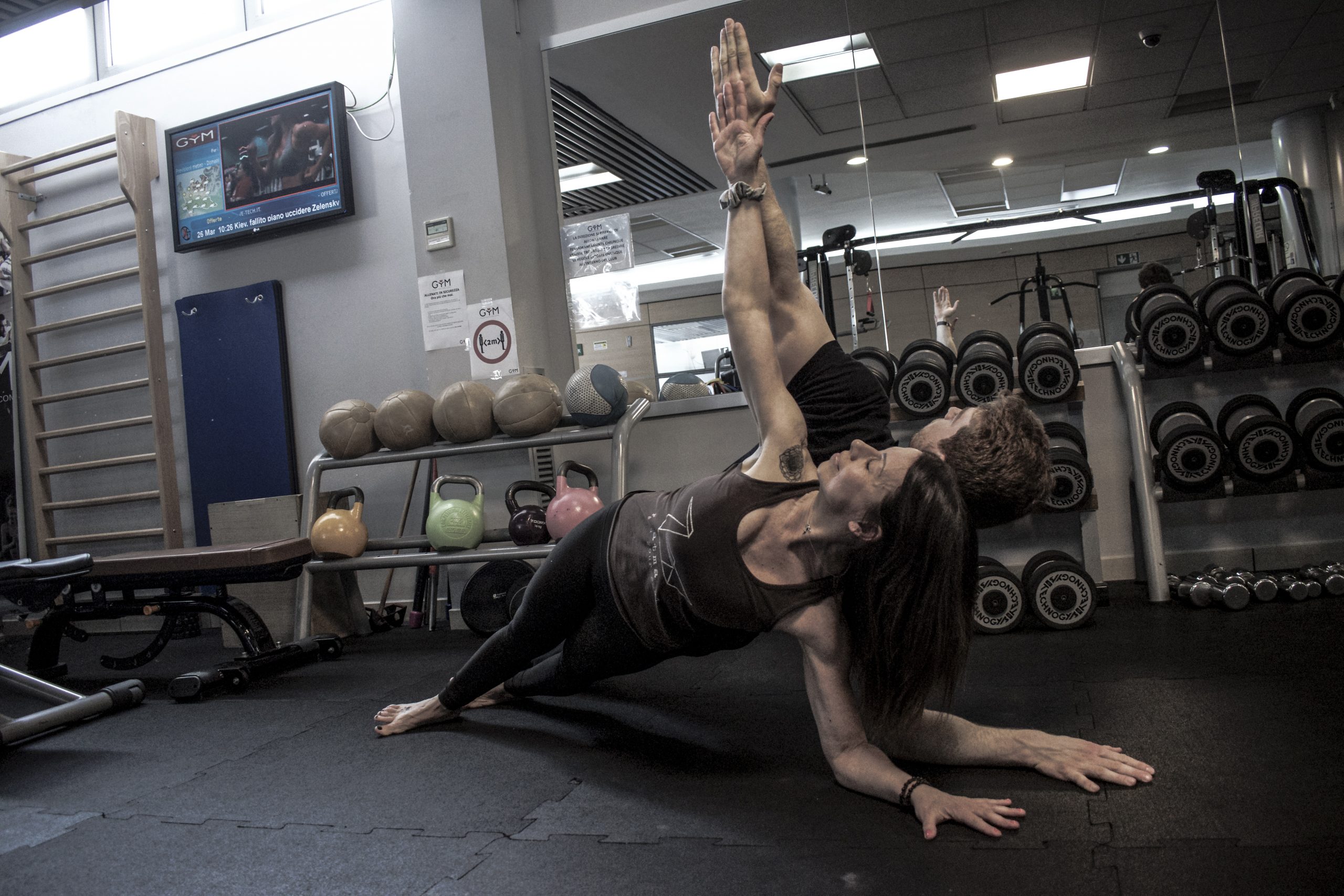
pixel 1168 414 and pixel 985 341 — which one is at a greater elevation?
pixel 985 341

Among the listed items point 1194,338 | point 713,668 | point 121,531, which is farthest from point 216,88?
point 1194,338

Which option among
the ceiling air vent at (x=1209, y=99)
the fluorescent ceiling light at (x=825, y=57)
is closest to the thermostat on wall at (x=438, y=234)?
the fluorescent ceiling light at (x=825, y=57)

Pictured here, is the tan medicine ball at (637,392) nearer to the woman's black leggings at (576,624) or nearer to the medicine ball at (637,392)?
the medicine ball at (637,392)

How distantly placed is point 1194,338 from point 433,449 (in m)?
2.91

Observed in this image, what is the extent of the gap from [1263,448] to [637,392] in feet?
7.61

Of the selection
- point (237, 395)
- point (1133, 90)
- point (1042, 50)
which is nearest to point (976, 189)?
point (1133, 90)

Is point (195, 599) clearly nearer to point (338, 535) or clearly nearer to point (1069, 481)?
point (338, 535)

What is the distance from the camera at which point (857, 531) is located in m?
1.52

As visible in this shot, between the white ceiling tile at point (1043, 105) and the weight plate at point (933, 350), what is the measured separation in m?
3.13

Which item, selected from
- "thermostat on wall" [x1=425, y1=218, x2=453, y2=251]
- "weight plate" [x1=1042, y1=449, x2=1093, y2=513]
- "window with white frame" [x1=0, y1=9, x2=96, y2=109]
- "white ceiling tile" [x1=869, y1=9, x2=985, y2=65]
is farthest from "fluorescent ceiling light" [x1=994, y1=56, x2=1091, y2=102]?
"window with white frame" [x1=0, y1=9, x2=96, y2=109]

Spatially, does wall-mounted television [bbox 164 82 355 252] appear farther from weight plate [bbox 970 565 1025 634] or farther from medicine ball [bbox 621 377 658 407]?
weight plate [bbox 970 565 1025 634]

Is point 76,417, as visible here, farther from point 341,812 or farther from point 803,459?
point 803,459

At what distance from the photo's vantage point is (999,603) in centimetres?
294

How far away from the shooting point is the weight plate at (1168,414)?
128 inches
